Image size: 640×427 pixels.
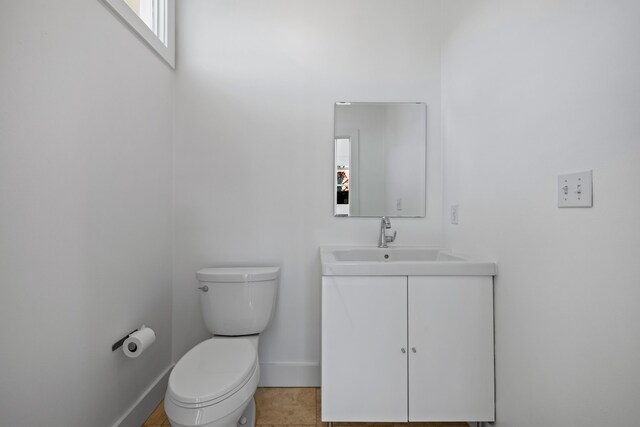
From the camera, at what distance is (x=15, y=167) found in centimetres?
90

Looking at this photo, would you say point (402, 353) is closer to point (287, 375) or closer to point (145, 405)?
point (287, 375)

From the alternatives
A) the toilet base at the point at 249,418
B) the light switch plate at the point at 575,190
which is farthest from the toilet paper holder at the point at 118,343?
the light switch plate at the point at 575,190

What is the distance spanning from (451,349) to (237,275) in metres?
1.06

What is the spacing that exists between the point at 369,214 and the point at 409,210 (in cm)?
25

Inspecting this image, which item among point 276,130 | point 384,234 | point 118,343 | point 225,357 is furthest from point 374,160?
point 118,343

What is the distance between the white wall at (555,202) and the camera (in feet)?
2.54

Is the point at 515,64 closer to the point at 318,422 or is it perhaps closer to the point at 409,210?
the point at 409,210

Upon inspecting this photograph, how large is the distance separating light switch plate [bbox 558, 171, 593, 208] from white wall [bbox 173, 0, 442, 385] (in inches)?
40.6

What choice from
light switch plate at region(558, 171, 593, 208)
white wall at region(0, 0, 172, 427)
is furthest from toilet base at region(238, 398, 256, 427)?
light switch plate at region(558, 171, 593, 208)

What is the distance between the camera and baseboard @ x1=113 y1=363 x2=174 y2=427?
1.40 meters

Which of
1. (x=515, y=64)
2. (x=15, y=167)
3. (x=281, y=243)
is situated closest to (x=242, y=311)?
(x=281, y=243)

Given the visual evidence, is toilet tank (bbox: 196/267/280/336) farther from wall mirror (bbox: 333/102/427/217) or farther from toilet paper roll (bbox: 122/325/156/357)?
wall mirror (bbox: 333/102/427/217)

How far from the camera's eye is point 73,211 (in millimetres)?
1106

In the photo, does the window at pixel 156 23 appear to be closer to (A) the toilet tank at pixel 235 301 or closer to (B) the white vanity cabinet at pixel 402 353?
(A) the toilet tank at pixel 235 301
